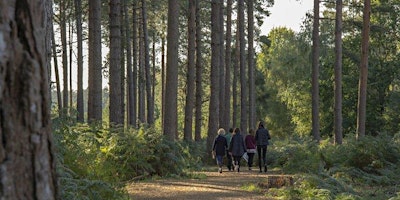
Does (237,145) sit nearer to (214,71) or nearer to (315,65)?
(214,71)

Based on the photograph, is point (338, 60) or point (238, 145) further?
point (338, 60)

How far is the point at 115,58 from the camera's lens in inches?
653

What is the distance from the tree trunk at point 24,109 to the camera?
69.7 inches

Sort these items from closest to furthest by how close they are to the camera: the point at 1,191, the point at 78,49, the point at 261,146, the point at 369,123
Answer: the point at 1,191 < the point at 261,146 < the point at 78,49 < the point at 369,123

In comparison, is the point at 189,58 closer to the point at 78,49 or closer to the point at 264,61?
the point at 78,49

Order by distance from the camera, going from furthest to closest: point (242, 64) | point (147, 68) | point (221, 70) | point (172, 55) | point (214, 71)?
point (242, 64)
point (147, 68)
point (221, 70)
point (214, 71)
point (172, 55)

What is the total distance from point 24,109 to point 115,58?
1492 centimetres

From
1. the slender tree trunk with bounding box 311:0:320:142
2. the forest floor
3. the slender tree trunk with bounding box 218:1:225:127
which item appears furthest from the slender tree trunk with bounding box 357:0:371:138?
the forest floor

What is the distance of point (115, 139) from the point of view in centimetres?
1331

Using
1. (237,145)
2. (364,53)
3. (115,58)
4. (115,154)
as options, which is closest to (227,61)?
(364,53)

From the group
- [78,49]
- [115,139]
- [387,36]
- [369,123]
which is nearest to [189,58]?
[78,49]

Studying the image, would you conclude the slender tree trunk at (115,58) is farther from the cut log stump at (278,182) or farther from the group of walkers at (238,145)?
the cut log stump at (278,182)

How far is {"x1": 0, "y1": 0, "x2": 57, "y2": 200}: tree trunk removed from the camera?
69.7 inches

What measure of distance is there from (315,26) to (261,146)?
8.81 meters
